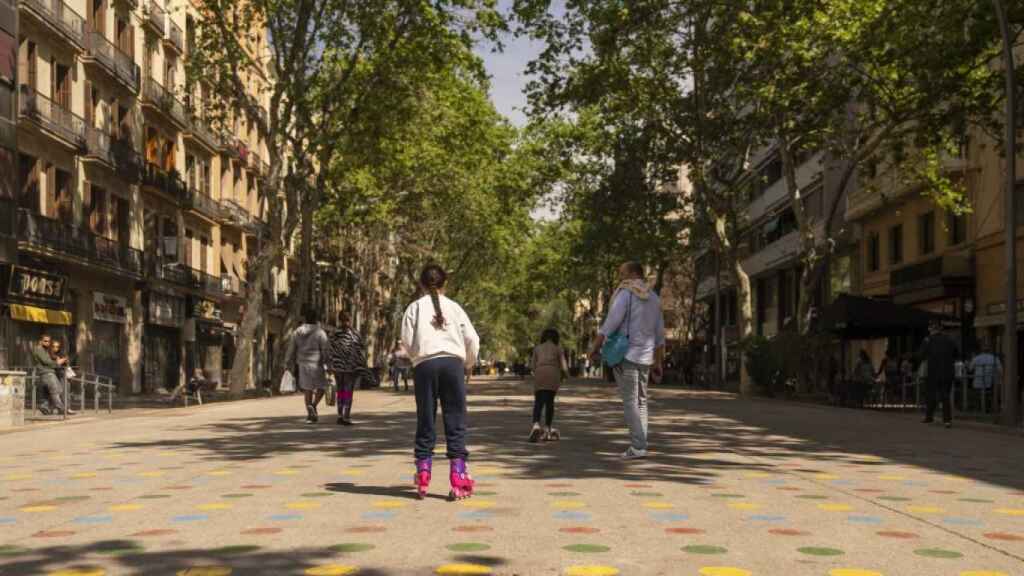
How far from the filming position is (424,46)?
33.0 metres

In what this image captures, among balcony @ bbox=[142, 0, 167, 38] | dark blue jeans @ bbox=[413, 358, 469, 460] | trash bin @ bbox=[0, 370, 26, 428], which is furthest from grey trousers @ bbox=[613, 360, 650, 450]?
balcony @ bbox=[142, 0, 167, 38]

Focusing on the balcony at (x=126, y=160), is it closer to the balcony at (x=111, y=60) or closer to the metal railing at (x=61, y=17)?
the balcony at (x=111, y=60)

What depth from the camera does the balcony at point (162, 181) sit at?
3884cm

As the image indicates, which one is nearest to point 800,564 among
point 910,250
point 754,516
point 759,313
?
point 754,516

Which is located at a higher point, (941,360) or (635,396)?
(941,360)

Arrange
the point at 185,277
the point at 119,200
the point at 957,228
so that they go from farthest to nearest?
the point at 185,277
the point at 119,200
the point at 957,228

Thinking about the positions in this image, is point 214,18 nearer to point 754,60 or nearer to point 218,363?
point 754,60

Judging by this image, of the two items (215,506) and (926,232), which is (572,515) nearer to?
(215,506)

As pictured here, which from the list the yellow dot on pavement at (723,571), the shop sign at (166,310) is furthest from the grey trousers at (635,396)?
the shop sign at (166,310)

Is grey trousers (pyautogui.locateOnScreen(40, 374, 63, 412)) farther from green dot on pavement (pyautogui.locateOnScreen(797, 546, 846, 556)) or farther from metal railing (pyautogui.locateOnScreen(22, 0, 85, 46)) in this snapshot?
green dot on pavement (pyautogui.locateOnScreen(797, 546, 846, 556))

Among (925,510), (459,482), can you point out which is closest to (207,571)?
(459,482)

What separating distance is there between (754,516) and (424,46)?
27003 millimetres

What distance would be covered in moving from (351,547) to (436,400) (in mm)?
2240

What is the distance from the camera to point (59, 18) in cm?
3194
